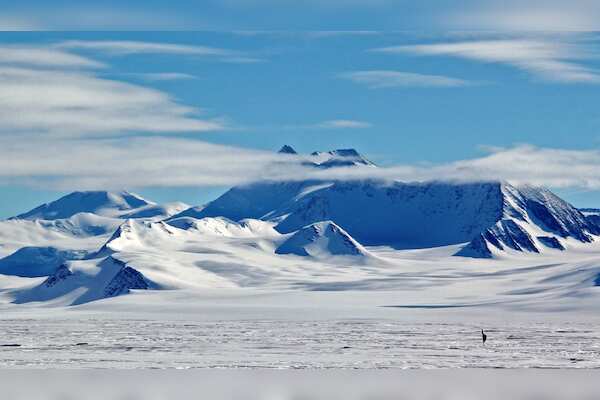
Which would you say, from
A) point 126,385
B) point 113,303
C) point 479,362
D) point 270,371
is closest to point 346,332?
point 479,362

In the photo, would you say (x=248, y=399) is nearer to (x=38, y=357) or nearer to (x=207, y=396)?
(x=207, y=396)

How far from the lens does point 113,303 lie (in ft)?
638

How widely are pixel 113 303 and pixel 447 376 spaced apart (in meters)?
138

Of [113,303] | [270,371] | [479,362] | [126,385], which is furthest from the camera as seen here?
[113,303]

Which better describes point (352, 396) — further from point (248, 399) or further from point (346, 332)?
point (346, 332)

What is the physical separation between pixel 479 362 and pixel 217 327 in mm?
44963

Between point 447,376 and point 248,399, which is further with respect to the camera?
point 447,376

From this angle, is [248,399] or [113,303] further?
[113,303]

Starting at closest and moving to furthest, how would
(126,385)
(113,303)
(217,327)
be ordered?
(126,385) < (217,327) < (113,303)

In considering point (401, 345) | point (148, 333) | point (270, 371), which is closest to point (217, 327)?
point (148, 333)

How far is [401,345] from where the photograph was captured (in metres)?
83.9

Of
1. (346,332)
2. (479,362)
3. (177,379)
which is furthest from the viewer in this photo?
(346,332)

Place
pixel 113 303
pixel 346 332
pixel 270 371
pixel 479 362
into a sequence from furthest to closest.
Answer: pixel 113 303, pixel 346 332, pixel 479 362, pixel 270 371

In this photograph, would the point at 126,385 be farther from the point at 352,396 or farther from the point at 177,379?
the point at 352,396
